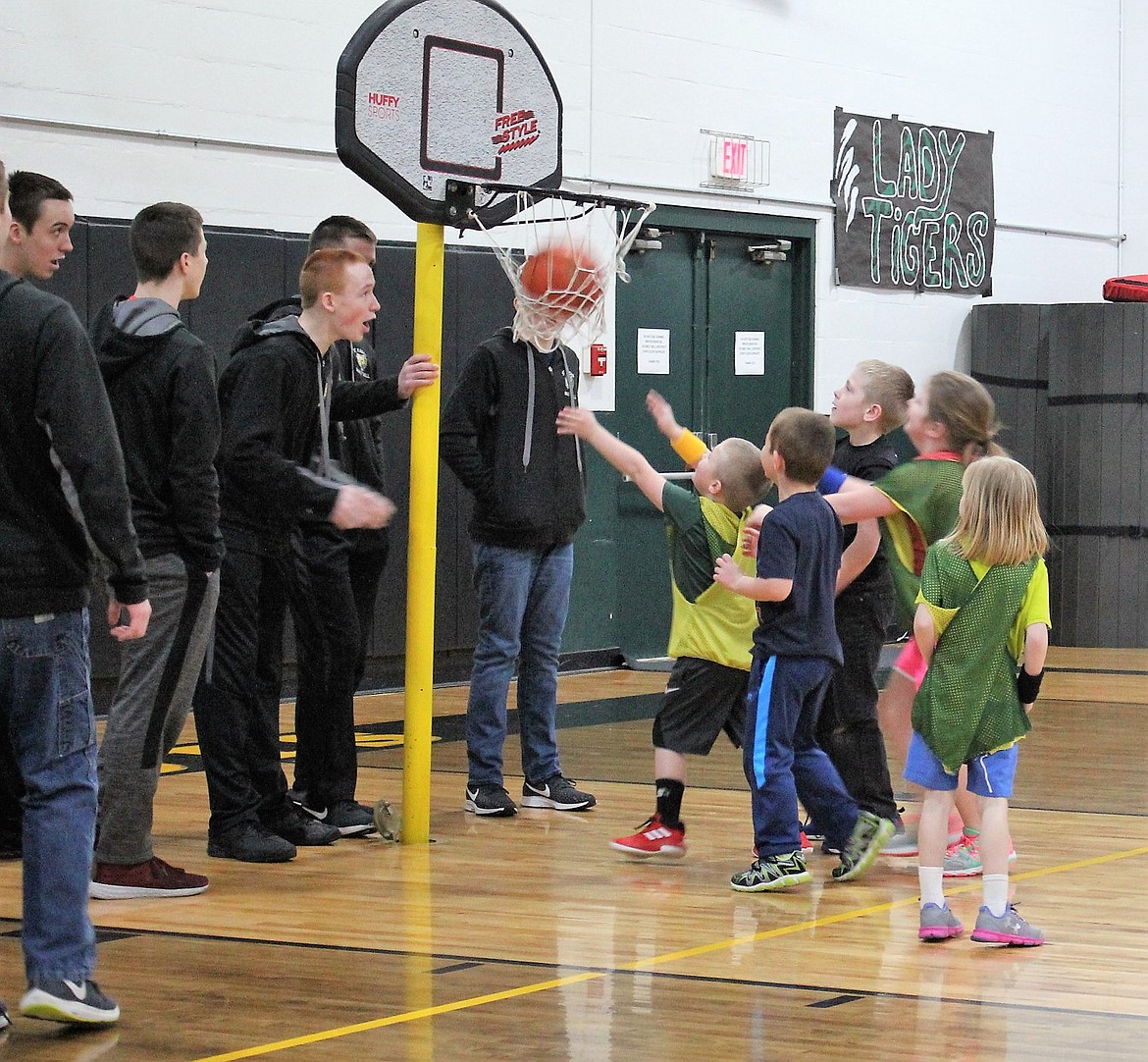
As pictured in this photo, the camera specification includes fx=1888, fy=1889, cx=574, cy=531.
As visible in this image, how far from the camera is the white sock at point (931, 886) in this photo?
177 inches

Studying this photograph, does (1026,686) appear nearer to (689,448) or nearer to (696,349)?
(689,448)

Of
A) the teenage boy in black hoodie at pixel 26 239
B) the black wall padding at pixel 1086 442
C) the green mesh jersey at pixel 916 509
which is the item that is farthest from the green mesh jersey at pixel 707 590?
the black wall padding at pixel 1086 442

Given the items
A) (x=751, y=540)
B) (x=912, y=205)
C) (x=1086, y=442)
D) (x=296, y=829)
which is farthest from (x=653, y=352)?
(x=751, y=540)

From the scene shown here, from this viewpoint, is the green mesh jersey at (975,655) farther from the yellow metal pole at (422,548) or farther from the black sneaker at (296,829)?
the black sneaker at (296,829)

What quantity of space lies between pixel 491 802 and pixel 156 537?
70.0 inches

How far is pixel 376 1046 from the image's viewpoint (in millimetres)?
3547

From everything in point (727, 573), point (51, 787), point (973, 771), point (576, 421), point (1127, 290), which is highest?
point (1127, 290)

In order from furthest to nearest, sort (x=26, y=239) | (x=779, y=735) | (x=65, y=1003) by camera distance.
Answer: (x=26, y=239)
(x=779, y=735)
(x=65, y=1003)

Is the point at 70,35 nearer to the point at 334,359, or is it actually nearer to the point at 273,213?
the point at 273,213

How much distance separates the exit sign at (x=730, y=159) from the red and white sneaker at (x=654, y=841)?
6407 mm

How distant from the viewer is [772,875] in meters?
5.06

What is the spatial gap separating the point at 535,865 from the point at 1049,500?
8.12m

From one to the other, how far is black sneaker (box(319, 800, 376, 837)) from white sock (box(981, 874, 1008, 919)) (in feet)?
7.02

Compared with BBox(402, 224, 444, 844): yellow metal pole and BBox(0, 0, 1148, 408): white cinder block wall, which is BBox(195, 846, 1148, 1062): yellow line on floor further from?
BBox(0, 0, 1148, 408): white cinder block wall
